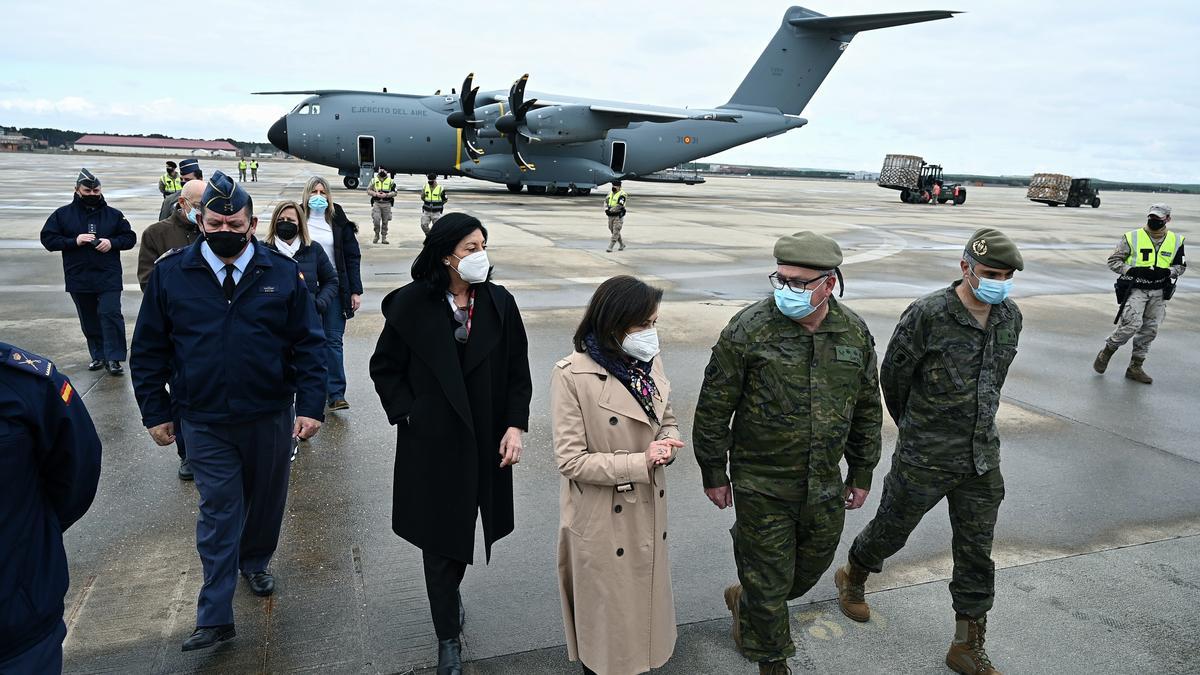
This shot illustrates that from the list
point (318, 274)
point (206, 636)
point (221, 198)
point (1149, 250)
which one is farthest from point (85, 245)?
point (1149, 250)

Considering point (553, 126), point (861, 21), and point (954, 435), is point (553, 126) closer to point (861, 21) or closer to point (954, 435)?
point (861, 21)

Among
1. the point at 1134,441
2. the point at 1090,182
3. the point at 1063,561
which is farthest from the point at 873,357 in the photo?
the point at 1090,182

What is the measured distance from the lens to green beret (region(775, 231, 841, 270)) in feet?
9.42

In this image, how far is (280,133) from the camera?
27.6m

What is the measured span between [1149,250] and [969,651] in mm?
6358

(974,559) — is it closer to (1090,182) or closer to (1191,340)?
(1191,340)

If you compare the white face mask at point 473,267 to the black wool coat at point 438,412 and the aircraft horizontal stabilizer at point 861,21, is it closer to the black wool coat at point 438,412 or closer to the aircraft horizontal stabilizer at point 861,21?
the black wool coat at point 438,412

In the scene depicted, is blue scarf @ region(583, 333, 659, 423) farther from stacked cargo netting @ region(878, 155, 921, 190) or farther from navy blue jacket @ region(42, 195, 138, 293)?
stacked cargo netting @ region(878, 155, 921, 190)

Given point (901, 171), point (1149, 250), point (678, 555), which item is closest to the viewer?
point (678, 555)

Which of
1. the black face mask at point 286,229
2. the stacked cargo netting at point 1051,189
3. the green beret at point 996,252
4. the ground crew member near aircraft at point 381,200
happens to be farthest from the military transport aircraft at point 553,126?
the stacked cargo netting at point 1051,189

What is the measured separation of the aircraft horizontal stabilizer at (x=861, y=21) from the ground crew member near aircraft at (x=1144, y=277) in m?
23.6

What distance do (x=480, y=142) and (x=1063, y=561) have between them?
2724 centimetres

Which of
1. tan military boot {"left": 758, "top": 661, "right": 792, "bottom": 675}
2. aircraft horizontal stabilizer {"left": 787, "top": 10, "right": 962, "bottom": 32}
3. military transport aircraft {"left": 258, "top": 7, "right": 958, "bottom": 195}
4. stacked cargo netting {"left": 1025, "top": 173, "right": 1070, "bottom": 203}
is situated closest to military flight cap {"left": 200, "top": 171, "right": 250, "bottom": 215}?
tan military boot {"left": 758, "top": 661, "right": 792, "bottom": 675}

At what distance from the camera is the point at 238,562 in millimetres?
3490
